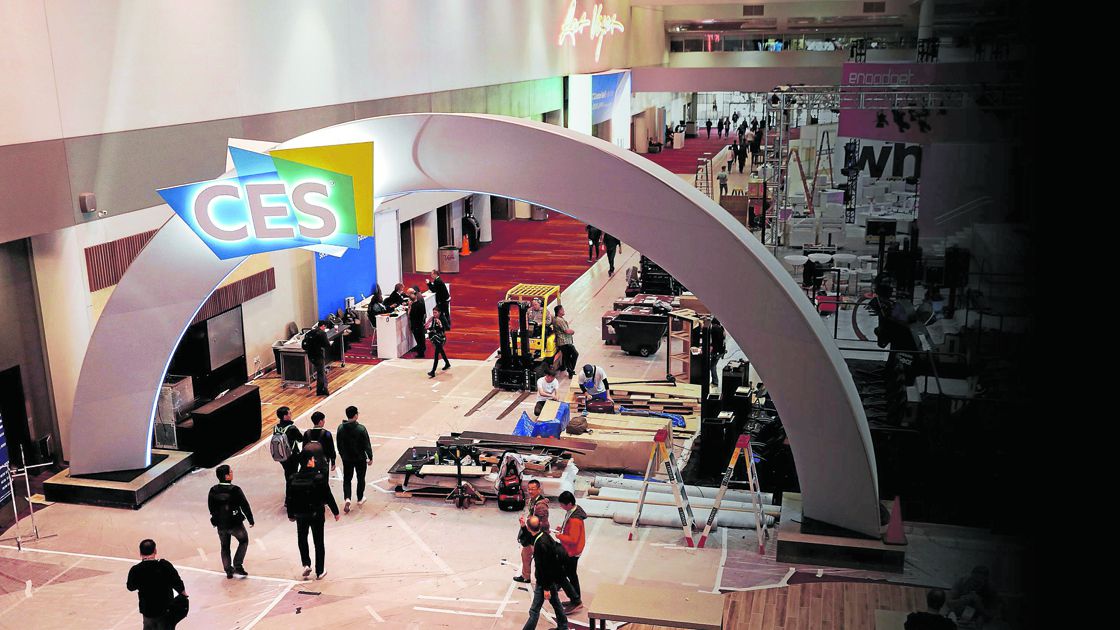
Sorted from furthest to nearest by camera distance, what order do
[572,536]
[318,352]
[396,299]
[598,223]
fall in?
[396,299], [318,352], [598,223], [572,536]

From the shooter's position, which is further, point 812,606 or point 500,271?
point 500,271

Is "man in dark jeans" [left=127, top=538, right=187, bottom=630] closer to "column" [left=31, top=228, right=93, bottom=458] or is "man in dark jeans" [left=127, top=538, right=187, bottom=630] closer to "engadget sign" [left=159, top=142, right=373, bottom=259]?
"engadget sign" [left=159, top=142, right=373, bottom=259]

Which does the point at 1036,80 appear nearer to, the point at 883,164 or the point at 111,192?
the point at 111,192

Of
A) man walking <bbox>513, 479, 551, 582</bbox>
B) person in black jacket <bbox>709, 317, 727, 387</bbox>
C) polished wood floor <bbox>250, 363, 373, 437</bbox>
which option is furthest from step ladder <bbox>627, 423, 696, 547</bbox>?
polished wood floor <bbox>250, 363, 373, 437</bbox>

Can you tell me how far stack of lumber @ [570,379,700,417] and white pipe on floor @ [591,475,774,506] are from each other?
99.1 inches

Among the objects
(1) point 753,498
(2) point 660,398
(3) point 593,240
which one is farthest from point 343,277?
(1) point 753,498

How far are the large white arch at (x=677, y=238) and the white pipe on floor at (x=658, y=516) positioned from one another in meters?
0.98

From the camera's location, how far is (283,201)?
33.2ft

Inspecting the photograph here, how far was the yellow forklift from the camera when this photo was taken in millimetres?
16016

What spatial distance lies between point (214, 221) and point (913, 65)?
12809 millimetres

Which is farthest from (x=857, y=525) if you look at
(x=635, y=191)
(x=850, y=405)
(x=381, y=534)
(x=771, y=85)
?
(x=771, y=85)

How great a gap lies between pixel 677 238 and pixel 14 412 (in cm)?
898

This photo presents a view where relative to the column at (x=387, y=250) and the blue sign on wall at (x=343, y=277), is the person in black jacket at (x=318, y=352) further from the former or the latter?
the column at (x=387, y=250)

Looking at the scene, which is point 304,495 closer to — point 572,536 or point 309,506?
point 309,506
